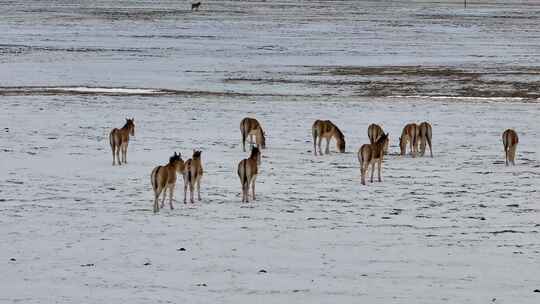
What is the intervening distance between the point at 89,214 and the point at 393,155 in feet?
24.7

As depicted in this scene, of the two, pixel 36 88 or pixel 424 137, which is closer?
pixel 424 137

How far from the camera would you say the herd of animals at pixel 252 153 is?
1441cm

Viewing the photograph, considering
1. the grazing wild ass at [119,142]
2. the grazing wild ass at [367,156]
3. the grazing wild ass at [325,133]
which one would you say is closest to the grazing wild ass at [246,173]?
the grazing wild ass at [367,156]

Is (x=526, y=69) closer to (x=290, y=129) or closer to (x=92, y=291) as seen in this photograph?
(x=290, y=129)

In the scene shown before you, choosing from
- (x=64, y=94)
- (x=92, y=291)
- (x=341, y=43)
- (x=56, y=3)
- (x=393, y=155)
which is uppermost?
(x=56, y=3)

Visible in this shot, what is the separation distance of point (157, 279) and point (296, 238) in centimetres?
244

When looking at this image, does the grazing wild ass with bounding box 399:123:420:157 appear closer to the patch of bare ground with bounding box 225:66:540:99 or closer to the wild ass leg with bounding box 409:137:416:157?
the wild ass leg with bounding box 409:137:416:157

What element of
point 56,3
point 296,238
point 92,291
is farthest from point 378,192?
point 56,3

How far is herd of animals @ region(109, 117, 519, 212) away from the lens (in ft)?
47.3

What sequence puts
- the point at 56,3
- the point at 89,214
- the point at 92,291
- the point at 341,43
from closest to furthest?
the point at 92,291 < the point at 89,214 < the point at 341,43 < the point at 56,3

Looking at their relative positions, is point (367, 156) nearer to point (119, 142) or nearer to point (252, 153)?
point (252, 153)

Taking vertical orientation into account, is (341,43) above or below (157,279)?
above

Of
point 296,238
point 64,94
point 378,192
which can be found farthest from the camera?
point 64,94

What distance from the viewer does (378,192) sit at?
1612 centimetres
